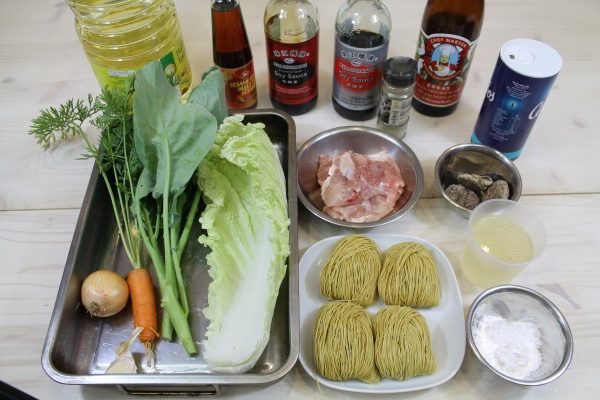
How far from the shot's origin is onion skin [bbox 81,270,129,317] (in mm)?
782

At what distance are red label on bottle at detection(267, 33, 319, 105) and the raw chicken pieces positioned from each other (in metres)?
0.20

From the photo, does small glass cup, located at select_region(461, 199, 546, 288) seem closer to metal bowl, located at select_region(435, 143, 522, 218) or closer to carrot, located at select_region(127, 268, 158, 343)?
metal bowl, located at select_region(435, 143, 522, 218)

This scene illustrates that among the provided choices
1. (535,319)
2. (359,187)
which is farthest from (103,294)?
(535,319)

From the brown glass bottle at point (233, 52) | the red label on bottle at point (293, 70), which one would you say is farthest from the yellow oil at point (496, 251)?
the brown glass bottle at point (233, 52)

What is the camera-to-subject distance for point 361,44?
38.9 inches

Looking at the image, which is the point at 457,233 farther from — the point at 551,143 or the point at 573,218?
the point at 551,143

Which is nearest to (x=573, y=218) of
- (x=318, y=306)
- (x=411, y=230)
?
(x=411, y=230)

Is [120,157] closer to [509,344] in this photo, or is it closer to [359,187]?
[359,187]

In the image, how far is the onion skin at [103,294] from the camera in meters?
0.78

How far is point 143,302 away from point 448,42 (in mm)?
786

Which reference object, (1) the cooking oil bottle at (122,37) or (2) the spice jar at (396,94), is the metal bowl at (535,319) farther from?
(1) the cooking oil bottle at (122,37)

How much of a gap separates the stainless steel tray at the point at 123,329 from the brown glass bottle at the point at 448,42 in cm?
37

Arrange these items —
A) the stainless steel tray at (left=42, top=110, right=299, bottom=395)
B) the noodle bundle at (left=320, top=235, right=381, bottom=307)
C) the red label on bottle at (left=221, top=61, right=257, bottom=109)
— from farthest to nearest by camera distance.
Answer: the red label on bottle at (left=221, top=61, right=257, bottom=109)
the noodle bundle at (left=320, top=235, right=381, bottom=307)
the stainless steel tray at (left=42, top=110, right=299, bottom=395)

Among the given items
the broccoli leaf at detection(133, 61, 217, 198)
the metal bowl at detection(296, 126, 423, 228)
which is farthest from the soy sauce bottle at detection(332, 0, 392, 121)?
the broccoli leaf at detection(133, 61, 217, 198)
